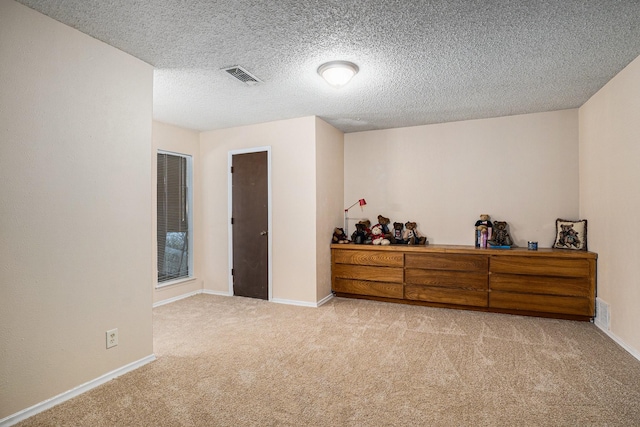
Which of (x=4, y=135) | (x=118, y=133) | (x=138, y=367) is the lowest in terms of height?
(x=138, y=367)

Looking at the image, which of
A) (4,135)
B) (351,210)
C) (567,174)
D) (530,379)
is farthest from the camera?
(351,210)

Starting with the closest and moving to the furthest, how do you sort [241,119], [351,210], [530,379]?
[530,379], [241,119], [351,210]

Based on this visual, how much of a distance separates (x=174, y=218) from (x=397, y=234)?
322 centimetres

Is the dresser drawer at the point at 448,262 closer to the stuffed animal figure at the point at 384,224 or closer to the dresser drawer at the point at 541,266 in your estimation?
the dresser drawer at the point at 541,266

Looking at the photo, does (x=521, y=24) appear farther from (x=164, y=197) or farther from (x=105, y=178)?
Result: (x=164, y=197)

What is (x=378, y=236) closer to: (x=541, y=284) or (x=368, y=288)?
(x=368, y=288)

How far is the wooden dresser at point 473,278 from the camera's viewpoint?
11.7ft

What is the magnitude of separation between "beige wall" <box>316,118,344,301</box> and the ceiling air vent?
52.5 inches

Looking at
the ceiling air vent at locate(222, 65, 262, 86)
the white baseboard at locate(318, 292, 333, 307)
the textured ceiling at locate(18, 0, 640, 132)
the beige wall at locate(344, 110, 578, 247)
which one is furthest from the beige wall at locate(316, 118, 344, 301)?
the ceiling air vent at locate(222, 65, 262, 86)

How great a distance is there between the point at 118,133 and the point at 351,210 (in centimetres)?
339

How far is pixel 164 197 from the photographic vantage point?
4.52 meters

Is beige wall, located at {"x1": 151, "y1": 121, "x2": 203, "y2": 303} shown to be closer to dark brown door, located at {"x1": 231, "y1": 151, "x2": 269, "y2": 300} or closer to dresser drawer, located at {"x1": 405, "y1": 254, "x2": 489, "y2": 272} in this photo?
dark brown door, located at {"x1": 231, "y1": 151, "x2": 269, "y2": 300}

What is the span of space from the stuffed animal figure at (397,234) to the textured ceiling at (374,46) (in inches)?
67.0

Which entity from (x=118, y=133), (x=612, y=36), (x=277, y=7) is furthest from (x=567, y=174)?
(x=118, y=133)
